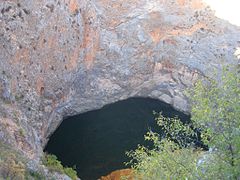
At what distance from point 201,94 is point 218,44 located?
79.8 feet

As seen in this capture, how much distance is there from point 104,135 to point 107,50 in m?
8.08

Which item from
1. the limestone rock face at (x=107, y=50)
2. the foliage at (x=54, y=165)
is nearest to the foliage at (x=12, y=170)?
the foliage at (x=54, y=165)

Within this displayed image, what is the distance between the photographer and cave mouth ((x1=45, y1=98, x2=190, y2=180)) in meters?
31.6

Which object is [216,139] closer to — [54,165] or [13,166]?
[13,166]

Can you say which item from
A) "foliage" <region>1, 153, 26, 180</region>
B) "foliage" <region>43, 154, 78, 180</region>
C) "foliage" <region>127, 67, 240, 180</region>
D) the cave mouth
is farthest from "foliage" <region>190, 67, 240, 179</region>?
the cave mouth

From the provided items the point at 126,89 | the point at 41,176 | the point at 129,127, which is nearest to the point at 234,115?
the point at 41,176

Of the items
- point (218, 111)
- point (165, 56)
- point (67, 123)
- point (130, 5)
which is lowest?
point (67, 123)

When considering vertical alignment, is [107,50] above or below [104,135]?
above

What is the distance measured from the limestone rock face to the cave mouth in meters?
0.88

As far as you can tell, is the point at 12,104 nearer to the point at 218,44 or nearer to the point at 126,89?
the point at 126,89

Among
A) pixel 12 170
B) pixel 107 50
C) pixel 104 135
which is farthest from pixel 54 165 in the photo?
pixel 107 50

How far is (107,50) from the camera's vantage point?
38.4m

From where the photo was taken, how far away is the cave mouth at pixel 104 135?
31594 millimetres

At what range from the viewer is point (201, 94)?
1595cm
